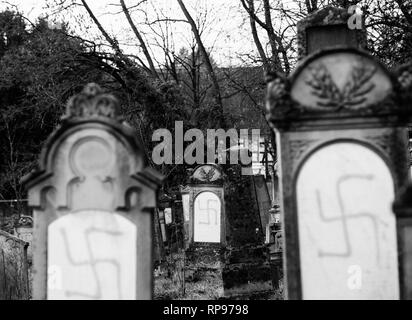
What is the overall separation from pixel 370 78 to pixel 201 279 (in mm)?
6355

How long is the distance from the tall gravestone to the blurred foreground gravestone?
1.26 m

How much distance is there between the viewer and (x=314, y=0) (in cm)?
1324

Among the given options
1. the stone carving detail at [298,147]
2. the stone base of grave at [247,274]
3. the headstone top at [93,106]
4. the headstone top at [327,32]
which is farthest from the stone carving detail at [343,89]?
the stone base of grave at [247,274]

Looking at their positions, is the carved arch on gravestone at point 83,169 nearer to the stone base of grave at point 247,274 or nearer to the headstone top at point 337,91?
the headstone top at point 337,91

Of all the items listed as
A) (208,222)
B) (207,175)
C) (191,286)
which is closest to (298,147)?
(191,286)

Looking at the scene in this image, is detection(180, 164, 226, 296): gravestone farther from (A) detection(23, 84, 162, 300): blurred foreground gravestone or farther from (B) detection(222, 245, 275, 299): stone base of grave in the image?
(A) detection(23, 84, 162, 300): blurred foreground gravestone

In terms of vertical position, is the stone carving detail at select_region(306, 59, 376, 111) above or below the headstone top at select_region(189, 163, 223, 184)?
below

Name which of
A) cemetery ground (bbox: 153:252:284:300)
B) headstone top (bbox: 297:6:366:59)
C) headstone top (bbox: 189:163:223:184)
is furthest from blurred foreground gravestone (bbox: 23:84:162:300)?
headstone top (bbox: 189:163:223:184)

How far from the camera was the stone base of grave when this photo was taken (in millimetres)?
8688

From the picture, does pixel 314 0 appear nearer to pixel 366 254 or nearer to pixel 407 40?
pixel 407 40

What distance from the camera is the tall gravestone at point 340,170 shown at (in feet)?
14.7

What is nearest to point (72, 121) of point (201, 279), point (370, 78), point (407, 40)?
point (370, 78)

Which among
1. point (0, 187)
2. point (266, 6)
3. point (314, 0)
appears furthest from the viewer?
point (0, 187)

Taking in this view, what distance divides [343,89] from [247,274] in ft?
16.4
